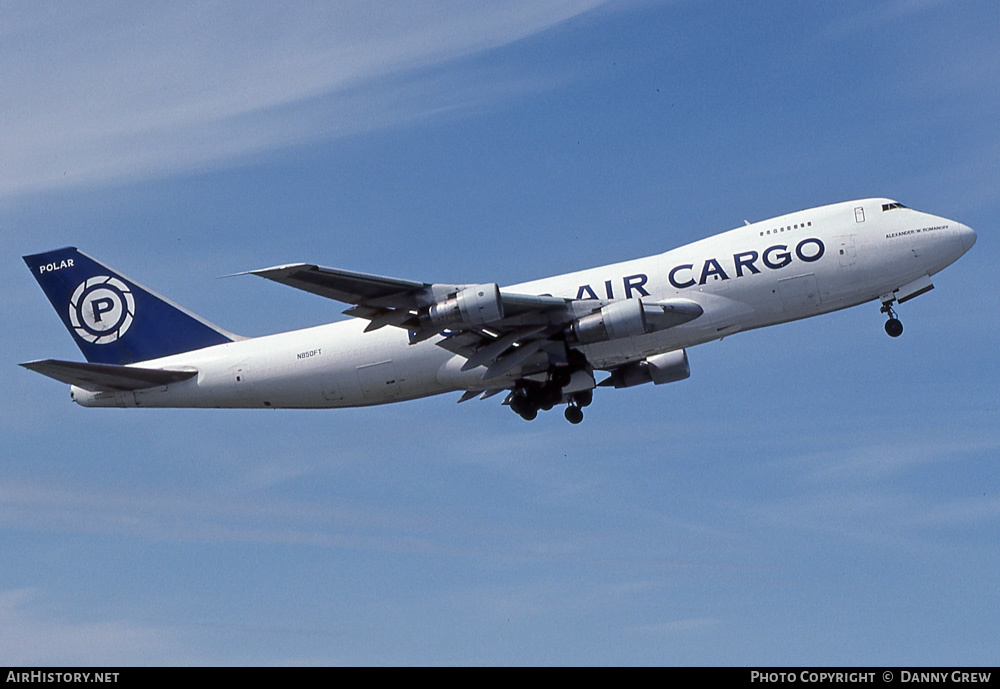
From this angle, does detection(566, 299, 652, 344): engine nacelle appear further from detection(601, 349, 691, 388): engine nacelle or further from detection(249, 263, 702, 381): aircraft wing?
detection(601, 349, 691, 388): engine nacelle

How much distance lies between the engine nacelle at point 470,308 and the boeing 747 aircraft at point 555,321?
4cm

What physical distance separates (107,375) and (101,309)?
535 cm

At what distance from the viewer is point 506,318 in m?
38.1

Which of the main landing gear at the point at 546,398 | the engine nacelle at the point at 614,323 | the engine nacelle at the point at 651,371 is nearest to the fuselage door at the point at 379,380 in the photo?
the main landing gear at the point at 546,398

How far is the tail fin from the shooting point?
4441cm

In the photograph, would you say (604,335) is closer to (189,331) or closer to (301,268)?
(301,268)

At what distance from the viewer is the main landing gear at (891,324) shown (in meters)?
39.5

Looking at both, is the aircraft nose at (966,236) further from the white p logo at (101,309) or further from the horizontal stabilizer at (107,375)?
the white p logo at (101,309)

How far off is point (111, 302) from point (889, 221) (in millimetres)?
28518

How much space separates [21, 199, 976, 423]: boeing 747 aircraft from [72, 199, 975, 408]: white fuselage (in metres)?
0.05
